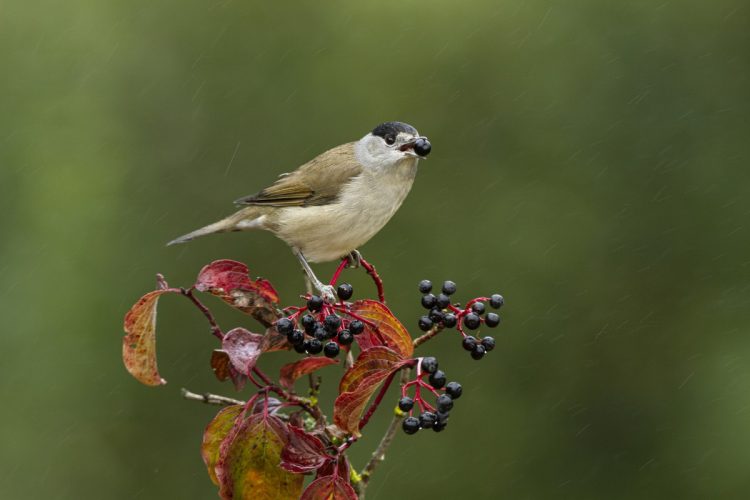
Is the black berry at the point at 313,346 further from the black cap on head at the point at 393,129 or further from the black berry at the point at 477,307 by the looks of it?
the black cap on head at the point at 393,129

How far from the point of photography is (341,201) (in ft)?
14.0

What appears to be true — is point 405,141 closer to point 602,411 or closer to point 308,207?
point 308,207

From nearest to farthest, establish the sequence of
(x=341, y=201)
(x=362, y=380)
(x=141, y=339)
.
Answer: (x=362, y=380) < (x=141, y=339) < (x=341, y=201)

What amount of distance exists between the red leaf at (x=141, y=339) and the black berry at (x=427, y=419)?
0.69 meters

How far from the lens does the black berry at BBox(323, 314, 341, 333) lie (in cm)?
262

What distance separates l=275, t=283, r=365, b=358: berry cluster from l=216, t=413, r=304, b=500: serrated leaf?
0.23 metres

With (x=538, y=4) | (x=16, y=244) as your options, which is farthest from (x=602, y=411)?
(x=16, y=244)

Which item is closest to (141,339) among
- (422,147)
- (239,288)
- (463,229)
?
(239,288)

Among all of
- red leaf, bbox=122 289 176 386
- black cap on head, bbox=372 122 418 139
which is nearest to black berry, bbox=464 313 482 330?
red leaf, bbox=122 289 176 386

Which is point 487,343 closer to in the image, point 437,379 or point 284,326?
point 437,379

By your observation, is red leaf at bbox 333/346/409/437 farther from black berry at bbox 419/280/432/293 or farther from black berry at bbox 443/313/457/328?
black berry at bbox 419/280/432/293

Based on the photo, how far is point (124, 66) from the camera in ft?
27.3

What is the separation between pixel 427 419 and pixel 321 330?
1.21 ft

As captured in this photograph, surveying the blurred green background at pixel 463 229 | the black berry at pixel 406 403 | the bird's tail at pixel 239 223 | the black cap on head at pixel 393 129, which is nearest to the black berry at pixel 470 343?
the black berry at pixel 406 403
